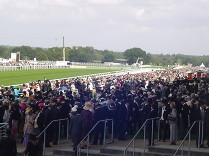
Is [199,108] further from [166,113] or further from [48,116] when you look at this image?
[48,116]

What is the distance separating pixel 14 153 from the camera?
1003cm

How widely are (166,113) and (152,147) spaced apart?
187 cm

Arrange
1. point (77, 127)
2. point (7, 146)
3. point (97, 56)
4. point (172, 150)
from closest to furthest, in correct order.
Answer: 1. point (7, 146)
2. point (172, 150)
3. point (77, 127)
4. point (97, 56)

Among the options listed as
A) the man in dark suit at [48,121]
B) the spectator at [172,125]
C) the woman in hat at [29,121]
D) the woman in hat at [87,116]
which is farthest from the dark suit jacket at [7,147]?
the spectator at [172,125]

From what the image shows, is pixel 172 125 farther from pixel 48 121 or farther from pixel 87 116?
pixel 48 121

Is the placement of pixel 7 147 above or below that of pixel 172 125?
above

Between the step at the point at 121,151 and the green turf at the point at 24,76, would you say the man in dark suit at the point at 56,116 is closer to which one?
the step at the point at 121,151

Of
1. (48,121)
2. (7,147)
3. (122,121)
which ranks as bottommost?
(122,121)

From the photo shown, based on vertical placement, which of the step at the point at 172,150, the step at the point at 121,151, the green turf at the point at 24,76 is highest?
the step at the point at 172,150

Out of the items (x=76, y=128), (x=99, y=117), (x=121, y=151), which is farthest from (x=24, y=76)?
(x=121, y=151)

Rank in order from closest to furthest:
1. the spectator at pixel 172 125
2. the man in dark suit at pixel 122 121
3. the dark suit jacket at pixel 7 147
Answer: the dark suit jacket at pixel 7 147
the spectator at pixel 172 125
the man in dark suit at pixel 122 121

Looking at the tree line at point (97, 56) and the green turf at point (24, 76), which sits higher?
the tree line at point (97, 56)

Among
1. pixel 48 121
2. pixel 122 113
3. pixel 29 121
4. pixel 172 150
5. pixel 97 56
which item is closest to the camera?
pixel 172 150

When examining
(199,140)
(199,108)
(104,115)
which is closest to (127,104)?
(104,115)
